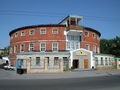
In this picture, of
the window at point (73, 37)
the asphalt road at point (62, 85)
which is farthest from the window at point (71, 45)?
the asphalt road at point (62, 85)

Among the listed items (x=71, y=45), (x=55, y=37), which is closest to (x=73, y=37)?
(x=71, y=45)

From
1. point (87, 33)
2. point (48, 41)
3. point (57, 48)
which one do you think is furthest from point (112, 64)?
point (48, 41)

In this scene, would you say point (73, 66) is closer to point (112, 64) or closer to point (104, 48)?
point (112, 64)

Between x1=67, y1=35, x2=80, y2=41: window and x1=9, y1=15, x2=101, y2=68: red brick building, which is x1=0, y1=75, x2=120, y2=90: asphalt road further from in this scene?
x1=67, y1=35, x2=80, y2=41: window

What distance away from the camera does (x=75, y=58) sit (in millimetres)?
33562

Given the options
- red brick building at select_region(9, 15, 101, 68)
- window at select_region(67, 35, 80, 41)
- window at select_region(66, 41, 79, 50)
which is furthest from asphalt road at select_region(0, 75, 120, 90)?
window at select_region(67, 35, 80, 41)

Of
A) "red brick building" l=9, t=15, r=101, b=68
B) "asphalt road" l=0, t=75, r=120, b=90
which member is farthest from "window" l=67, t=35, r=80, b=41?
"asphalt road" l=0, t=75, r=120, b=90

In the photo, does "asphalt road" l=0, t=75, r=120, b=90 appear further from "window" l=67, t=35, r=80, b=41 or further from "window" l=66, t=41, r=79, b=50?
"window" l=67, t=35, r=80, b=41

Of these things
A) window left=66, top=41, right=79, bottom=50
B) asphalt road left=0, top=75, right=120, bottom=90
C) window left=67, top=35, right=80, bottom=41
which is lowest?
asphalt road left=0, top=75, right=120, bottom=90

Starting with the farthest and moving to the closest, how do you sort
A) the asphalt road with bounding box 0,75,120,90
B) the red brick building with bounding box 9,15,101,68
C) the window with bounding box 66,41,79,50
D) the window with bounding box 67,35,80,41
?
the window with bounding box 67,35,80,41 < the window with bounding box 66,41,79,50 < the red brick building with bounding box 9,15,101,68 < the asphalt road with bounding box 0,75,120,90

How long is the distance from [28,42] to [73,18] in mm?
13293

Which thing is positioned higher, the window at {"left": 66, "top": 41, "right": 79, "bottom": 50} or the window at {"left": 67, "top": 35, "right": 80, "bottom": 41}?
the window at {"left": 67, "top": 35, "right": 80, "bottom": 41}

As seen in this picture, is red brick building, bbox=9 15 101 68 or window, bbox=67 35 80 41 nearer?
red brick building, bbox=9 15 101 68

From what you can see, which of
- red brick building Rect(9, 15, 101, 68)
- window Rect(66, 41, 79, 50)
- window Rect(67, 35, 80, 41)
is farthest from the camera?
window Rect(67, 35, 80, 41)
